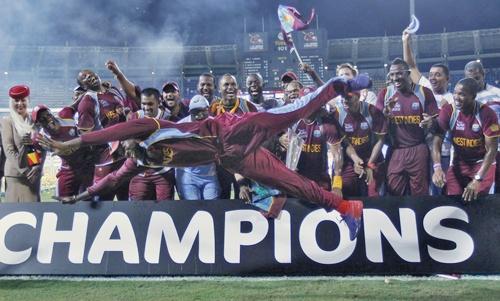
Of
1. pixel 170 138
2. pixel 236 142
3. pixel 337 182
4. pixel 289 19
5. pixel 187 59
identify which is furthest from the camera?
pixel 187 59

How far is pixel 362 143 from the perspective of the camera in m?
5.26

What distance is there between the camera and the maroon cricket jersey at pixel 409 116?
5156 millimetres

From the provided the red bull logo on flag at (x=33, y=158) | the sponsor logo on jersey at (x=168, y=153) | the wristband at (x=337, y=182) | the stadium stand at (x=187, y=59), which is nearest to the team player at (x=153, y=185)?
the sponsor logo on jersey at (x=168, y=153)

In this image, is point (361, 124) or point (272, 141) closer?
point (272, 141)

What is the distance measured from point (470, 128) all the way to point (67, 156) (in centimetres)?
391

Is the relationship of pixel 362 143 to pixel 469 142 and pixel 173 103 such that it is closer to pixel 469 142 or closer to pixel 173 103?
pixel 469 142

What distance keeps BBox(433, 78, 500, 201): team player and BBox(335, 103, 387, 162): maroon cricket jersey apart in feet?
1.93

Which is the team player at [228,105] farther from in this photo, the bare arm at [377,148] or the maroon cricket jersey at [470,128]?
the maroon cricket jersey at [470,128]

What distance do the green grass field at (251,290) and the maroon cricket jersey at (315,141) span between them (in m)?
1.12

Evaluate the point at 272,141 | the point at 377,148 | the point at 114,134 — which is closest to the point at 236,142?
the point at 272,141

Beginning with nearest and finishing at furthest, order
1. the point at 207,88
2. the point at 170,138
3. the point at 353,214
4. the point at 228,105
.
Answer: the point at 170,138 → the point at 353,214 → the point at 228,105 → the point at 207,88

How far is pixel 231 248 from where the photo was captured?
4.93m

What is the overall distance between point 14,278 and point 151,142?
6.11 feet

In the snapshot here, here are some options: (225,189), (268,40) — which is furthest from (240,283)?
(268,40)
